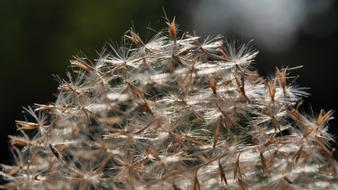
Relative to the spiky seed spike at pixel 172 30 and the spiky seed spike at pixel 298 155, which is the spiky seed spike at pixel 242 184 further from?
the spiky seed spike at pixel 172 30

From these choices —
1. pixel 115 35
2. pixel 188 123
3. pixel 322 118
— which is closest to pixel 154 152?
pixel 188 123

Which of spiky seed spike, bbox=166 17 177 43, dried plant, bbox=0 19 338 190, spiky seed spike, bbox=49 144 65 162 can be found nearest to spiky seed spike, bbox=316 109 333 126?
dried plant, bbox=0 19 338 190

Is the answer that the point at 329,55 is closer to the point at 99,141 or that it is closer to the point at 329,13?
the point at 329,13

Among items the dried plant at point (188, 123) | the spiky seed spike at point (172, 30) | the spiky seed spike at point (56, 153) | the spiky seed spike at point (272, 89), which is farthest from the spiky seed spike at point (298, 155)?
the spiky seed spike at point (56, 153)

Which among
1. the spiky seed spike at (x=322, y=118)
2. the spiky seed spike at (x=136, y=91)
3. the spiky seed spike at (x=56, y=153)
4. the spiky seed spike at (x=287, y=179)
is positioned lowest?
the spiky seed spike at (x=56, y=153)

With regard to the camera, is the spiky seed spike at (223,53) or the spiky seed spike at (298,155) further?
the spiky seed spike at (223,53)

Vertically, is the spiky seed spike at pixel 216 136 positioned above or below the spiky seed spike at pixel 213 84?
below

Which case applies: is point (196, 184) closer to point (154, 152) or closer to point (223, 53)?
point (154, 152)
